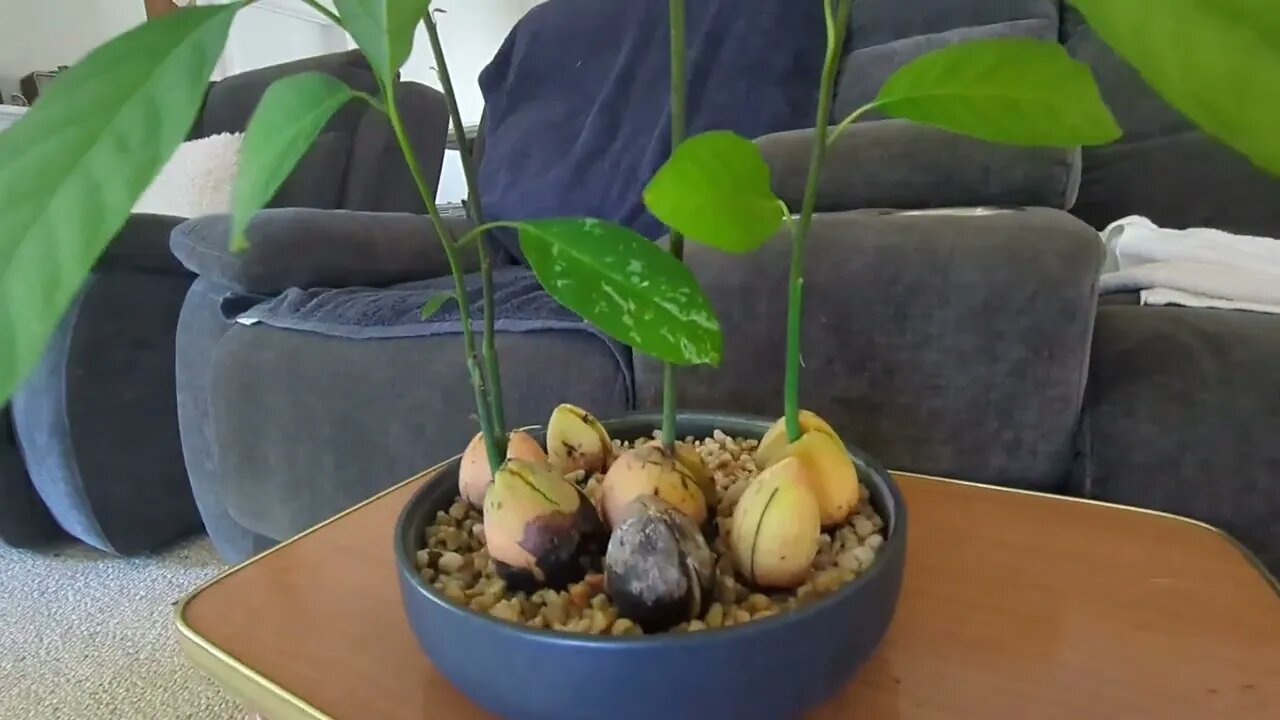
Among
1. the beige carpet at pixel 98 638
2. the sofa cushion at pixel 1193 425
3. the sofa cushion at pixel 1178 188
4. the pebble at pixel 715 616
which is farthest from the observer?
the sofa cushion at pixel 1178 188

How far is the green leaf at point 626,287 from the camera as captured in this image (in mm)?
326

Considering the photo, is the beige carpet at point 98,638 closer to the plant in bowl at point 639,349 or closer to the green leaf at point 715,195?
the plant in bowl at point 639,349

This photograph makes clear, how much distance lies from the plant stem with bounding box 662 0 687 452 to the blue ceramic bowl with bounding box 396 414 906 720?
126 mm

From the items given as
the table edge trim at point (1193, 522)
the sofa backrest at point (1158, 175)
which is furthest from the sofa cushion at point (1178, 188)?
the table edge trim at point (1193, 522)

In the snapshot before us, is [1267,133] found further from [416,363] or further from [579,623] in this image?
[416,363]

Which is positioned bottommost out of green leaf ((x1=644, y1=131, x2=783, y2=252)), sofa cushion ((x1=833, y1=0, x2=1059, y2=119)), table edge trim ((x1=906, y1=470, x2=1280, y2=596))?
table edge trim ((x1=906, y1=470, x2=1280, y2=596))

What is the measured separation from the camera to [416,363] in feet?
3.03

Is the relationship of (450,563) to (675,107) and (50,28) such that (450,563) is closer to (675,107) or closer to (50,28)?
(675,107)

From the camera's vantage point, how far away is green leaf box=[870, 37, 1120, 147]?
0.32 metres

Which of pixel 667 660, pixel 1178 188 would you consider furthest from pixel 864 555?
pixel 1178 188

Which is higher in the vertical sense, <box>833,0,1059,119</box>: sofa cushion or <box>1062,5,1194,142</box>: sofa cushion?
<box>833,0,1059,119</box>: sofa cushion

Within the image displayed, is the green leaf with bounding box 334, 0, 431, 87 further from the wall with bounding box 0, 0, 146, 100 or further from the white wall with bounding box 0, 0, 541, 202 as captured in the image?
the wall with bounding box 0, 0, 146, 100

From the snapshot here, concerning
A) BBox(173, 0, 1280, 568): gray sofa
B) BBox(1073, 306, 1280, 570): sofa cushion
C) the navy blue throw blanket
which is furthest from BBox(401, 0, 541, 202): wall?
BBox(1073, 306, 1280, 570): sofa cushion

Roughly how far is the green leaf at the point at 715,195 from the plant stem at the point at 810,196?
0.07 meters
